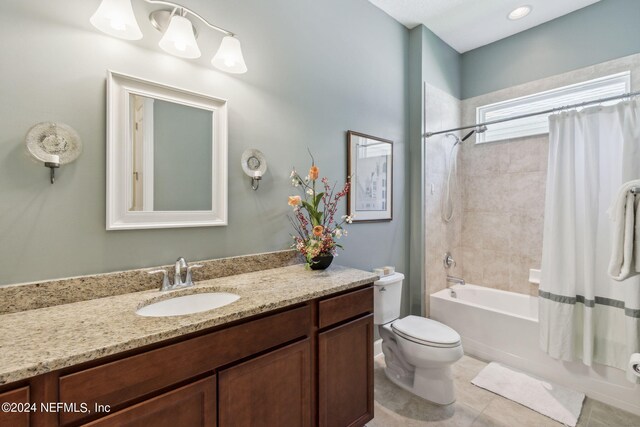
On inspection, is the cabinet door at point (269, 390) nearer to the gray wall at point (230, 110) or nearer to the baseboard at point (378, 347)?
the gray wall at point (230, 110)

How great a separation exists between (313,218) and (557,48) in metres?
2.69

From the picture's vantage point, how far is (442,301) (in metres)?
2.68

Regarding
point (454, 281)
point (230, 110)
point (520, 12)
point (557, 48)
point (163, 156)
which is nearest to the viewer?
point (163, 156)

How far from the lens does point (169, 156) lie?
1454 millimetres

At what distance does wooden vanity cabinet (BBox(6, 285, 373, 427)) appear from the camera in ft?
2.61

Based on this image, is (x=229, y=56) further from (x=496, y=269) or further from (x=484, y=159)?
(x=496, y=269)

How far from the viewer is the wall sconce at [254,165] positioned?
1663 millimetres

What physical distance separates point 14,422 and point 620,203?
2.37 metres

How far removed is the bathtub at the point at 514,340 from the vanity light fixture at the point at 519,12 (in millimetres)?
2468

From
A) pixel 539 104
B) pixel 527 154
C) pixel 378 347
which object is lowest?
pixel 378 347

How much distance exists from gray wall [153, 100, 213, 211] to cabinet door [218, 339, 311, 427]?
830 millimetres

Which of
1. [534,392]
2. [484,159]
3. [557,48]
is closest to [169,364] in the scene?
[534,392]

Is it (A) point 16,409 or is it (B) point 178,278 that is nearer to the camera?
(A) point 16,409

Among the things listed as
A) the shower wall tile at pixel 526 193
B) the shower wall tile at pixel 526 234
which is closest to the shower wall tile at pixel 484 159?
the shower wall tile at pixel 526 193
